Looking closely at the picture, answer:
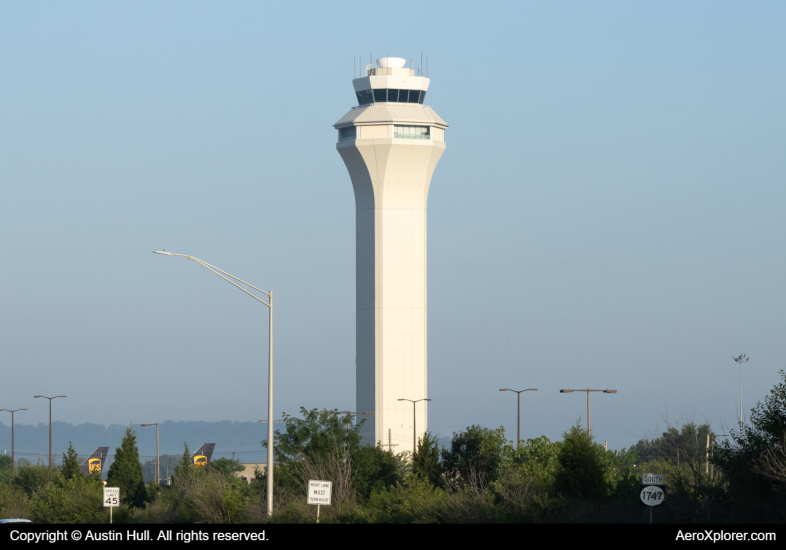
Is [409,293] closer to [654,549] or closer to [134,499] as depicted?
[134,499]

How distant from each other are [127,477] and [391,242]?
47.3 m

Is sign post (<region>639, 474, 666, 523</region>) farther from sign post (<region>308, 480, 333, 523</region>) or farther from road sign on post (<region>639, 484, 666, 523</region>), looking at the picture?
sign post (<region>308, 480, 333, 523</region>)

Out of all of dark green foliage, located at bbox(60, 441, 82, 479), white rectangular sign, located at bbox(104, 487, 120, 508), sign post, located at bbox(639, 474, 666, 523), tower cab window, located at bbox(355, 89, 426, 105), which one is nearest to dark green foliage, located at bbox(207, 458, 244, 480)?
dark green foliage, located at bbox(60, 441, 82, 479)

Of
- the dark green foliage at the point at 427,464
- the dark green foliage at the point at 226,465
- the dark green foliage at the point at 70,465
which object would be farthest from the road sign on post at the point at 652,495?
the dark green foliage at the point at 226,465

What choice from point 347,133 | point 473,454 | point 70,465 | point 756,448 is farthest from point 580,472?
point 347,133

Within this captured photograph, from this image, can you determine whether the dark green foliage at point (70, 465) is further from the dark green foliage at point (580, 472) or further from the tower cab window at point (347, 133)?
the tower cab window at point (347, 133)

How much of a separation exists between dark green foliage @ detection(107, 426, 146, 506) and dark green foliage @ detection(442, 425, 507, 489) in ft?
68.5

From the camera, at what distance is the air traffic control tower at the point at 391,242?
111 meters

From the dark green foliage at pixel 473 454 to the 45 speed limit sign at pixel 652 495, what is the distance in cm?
3760

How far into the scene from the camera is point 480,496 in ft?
138

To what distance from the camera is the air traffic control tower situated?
366ft

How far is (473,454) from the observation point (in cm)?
7288

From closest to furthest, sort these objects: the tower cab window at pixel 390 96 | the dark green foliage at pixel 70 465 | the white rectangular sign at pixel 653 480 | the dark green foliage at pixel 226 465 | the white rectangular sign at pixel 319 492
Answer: the white rectangular sign at pixel 653 480
the white rectangular sign at pixel 319 492
the dark green foliage at pixel 70 465
the tower cab window at pixel 390 96
the dark green foliage at pixel 226 465

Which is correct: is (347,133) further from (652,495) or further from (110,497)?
(652,495)
